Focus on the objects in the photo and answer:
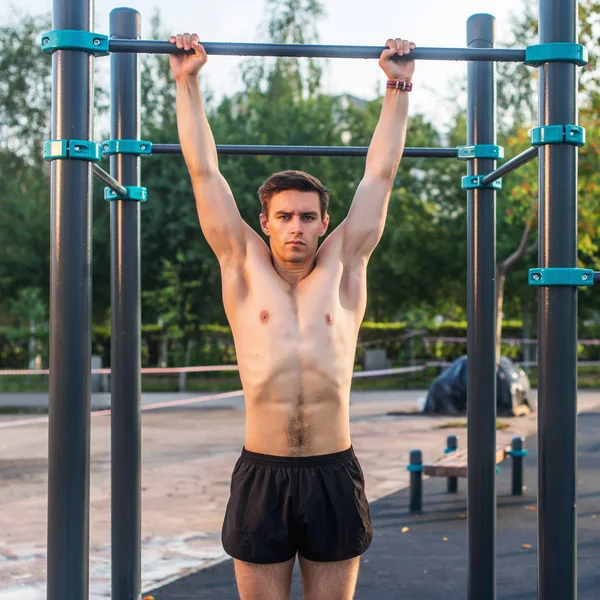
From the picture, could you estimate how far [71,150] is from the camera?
258 centimetres

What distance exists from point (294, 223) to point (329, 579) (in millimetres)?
1011

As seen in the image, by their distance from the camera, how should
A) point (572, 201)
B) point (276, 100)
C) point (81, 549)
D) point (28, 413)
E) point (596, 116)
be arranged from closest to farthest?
point (81, 549) < point (572, 201) < point (596, 116) < point (28, 413) < point (276, 100)

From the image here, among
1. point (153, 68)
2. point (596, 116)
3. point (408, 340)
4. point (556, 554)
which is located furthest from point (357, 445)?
point (153, 68)

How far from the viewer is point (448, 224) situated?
76.2ft

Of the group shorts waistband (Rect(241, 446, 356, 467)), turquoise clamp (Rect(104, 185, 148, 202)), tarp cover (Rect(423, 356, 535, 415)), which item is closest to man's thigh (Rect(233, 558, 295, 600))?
shorts waistband (Rect(241, 446, 356, 467))

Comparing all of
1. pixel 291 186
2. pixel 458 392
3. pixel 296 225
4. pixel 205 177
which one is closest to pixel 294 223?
pixel 296 225

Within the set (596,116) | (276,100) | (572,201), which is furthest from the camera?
(276,100)

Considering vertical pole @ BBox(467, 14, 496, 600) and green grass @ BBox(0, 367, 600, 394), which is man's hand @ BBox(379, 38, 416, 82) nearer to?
vertical pole @ BBox(467, 14, 496, 600)

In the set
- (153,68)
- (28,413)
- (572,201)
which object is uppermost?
(153,68)

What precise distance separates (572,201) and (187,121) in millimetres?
1148

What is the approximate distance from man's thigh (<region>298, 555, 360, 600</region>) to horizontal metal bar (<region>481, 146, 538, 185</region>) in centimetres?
138

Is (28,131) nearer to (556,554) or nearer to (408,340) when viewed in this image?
(408,340)

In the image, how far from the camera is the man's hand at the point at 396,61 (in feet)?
9.11

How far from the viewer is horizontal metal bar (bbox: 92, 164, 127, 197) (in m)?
3.10
